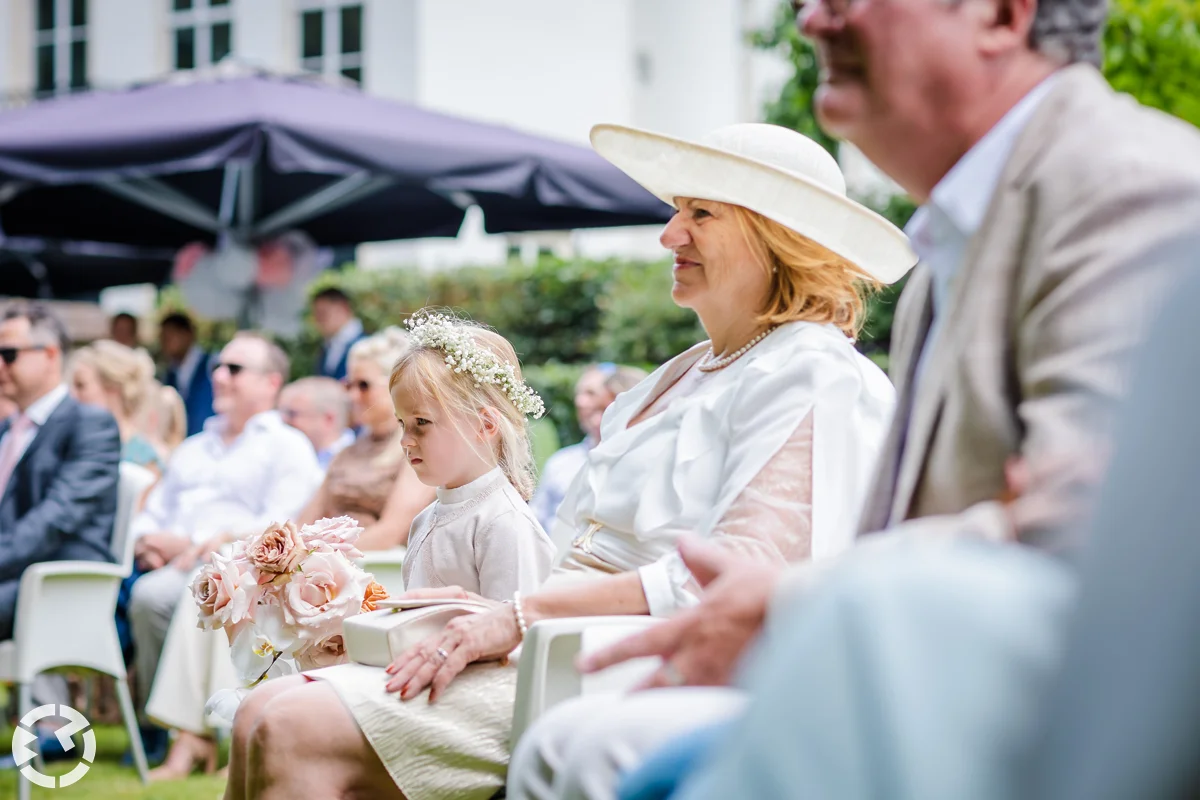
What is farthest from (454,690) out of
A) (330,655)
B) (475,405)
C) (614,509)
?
(475,405)

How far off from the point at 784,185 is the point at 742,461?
1.99 ft

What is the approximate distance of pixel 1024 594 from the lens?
0.88 meters

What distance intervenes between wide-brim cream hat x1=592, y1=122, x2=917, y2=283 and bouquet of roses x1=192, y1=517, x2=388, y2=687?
1105 millimetres

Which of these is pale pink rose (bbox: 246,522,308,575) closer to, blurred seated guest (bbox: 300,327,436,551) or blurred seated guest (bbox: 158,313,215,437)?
blurred seated guest (bbox: 300,327,436,551)

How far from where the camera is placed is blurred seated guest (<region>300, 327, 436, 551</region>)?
5.21m

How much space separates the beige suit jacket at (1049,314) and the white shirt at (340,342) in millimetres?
7044

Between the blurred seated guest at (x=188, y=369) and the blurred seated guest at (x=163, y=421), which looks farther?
the blurred seated guest at (x=188, y=369)

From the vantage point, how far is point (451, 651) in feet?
8.43

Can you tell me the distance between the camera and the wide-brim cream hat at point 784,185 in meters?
2.81

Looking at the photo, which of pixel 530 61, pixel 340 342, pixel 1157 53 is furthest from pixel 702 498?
pixel 530 61

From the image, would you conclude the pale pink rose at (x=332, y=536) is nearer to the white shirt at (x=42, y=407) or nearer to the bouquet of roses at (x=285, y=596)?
the bouquet of roses at (x=285, y=596)

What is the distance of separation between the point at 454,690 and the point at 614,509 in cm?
47

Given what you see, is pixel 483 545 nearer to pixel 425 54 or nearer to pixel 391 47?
pixel 425 54

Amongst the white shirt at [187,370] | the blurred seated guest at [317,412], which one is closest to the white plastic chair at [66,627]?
the blurred seated guest at [317,412]
